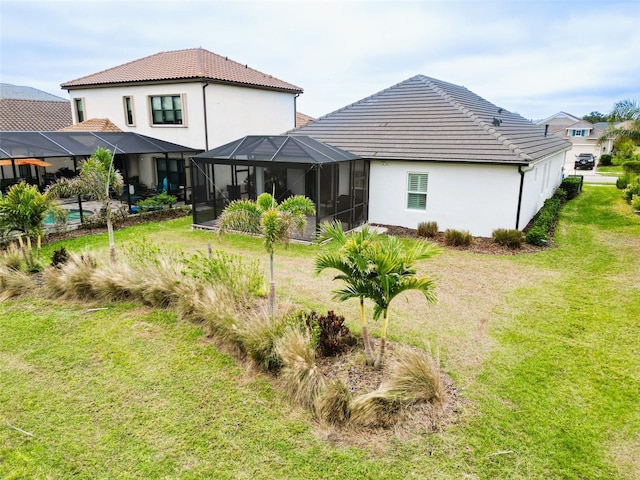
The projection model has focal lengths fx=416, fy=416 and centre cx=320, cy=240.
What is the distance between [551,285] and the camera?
9.40 metres

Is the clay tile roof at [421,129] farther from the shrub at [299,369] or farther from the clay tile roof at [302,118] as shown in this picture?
the clay tile roof at [302,118]

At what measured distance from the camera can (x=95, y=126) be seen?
2091cm

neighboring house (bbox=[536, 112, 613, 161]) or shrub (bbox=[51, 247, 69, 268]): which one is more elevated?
neighboring house (bbox=[536, 112, 613, 161])

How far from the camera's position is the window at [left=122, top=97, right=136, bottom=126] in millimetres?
21047

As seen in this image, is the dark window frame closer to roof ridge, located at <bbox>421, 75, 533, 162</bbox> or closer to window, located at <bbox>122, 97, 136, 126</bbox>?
window, located at <bbox>122, 97, 136, 126</bbox>

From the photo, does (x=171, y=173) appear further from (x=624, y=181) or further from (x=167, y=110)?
(x=624, y=181)

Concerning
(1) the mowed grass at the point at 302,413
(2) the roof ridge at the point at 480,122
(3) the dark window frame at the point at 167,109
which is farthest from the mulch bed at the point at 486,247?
(3) the dark window frame at the point at 167,109

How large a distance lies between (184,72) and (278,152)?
29.9 ft

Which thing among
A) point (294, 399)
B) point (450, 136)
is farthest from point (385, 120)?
point (294, 399)

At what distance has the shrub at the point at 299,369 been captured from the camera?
5.27 meters

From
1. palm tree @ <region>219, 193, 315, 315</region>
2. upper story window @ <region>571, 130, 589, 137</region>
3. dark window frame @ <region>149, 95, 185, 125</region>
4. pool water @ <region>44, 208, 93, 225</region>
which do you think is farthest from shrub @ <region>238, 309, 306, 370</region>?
upper story window @ <region>571, 130, 589, 137</region>

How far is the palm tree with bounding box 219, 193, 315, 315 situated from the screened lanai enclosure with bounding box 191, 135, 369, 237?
490 centimetres

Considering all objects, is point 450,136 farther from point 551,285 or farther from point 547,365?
point 547,365

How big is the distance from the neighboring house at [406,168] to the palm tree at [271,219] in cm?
491
